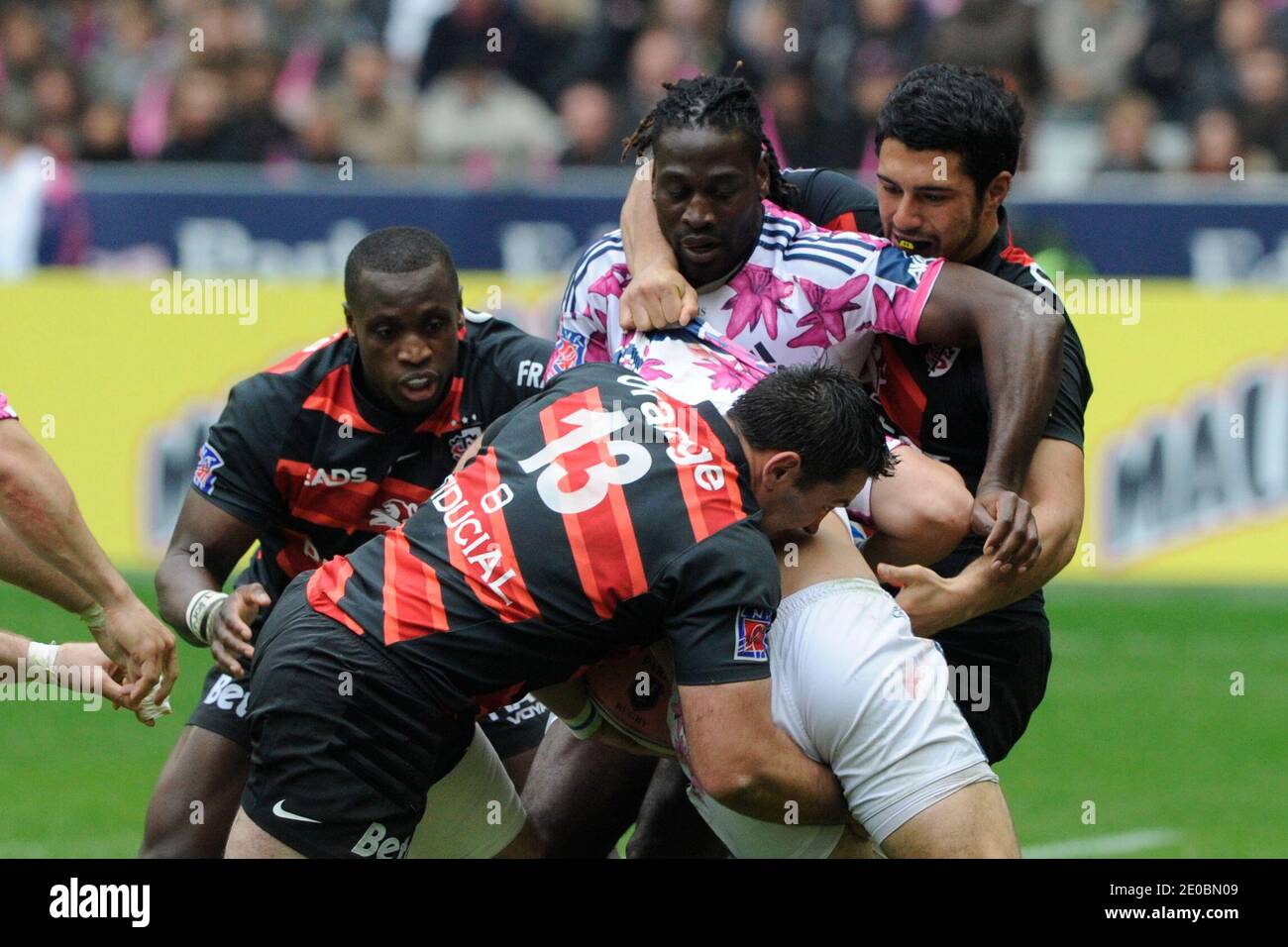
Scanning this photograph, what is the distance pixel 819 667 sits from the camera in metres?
5.15

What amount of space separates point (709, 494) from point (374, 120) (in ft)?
37.4

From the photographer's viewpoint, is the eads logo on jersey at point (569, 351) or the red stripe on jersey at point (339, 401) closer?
the eads logo on jersey at point (569, 351)

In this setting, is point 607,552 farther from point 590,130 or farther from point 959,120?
point 590,130

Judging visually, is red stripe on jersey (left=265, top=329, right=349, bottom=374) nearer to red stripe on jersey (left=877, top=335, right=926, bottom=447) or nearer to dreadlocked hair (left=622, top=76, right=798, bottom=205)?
dreadlocked hair (left=622, top=76, right=798, bottom=205)

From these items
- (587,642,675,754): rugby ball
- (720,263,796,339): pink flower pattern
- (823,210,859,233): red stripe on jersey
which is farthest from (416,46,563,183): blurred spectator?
(587,642,675,754): rugby ball

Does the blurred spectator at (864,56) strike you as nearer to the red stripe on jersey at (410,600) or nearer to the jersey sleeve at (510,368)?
the jersey sleeve at (510,368)

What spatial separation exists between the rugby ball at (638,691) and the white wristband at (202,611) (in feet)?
3.56

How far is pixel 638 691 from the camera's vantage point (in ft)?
18.5

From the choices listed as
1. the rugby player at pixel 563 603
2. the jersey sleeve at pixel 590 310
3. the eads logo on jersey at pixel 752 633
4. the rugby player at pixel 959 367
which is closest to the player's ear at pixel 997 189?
the rugby player at pixel 959 367

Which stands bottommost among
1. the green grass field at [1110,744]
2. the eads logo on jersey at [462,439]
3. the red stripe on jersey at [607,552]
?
the green grass field at [1110,744]

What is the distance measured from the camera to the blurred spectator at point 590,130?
49.3 ft
